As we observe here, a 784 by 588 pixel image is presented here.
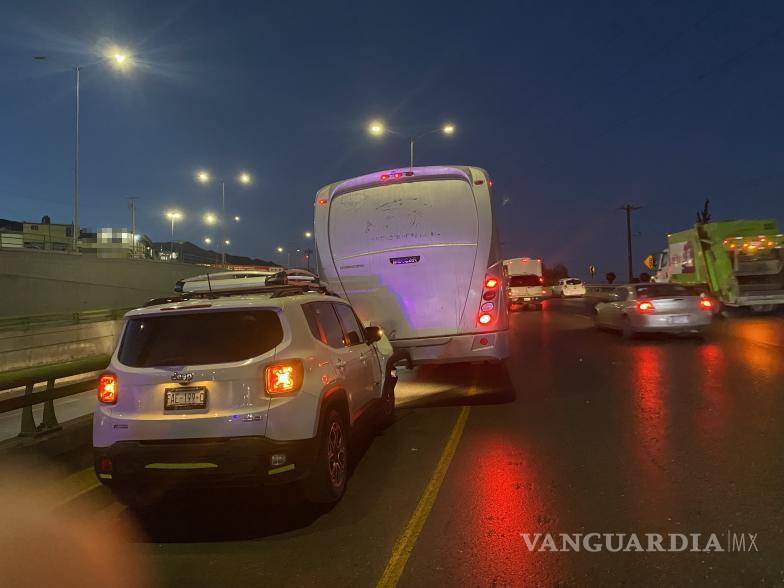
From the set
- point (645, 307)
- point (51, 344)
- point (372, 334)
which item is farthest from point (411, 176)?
point (51, 344)

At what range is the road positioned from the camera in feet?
12.5

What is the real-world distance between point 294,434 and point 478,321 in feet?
15.4

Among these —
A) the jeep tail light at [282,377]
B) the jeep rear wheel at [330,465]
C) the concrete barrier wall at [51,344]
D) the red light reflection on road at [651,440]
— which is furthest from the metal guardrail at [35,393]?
the concrete barrier wall at [51,344]

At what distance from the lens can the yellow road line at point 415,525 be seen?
3.78 m

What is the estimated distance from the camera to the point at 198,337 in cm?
475

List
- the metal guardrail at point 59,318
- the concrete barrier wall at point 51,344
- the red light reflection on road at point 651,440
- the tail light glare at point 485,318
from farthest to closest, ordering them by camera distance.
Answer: the metal guardrail at point 59,318, the concrete barrier wall at point 51,344, the tail light glare at point 485,318, the red light reflection on road at point 651,440

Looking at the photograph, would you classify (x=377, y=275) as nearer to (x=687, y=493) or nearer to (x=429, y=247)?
(x=429, y=247)

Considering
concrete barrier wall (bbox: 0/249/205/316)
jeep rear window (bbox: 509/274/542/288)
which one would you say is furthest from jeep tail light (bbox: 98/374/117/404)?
jeep rear window (bbox: 509/274/542/288)

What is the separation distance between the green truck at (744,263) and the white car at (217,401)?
19.9 m

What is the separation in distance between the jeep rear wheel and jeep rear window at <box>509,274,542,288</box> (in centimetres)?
2755

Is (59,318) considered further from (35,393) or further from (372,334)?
(372,334)

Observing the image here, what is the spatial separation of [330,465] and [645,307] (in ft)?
40.7

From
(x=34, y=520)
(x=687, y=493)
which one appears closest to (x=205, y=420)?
(x=34, y=520)

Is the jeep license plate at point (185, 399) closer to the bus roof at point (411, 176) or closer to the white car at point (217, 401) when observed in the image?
the white car at point (217, 401)
